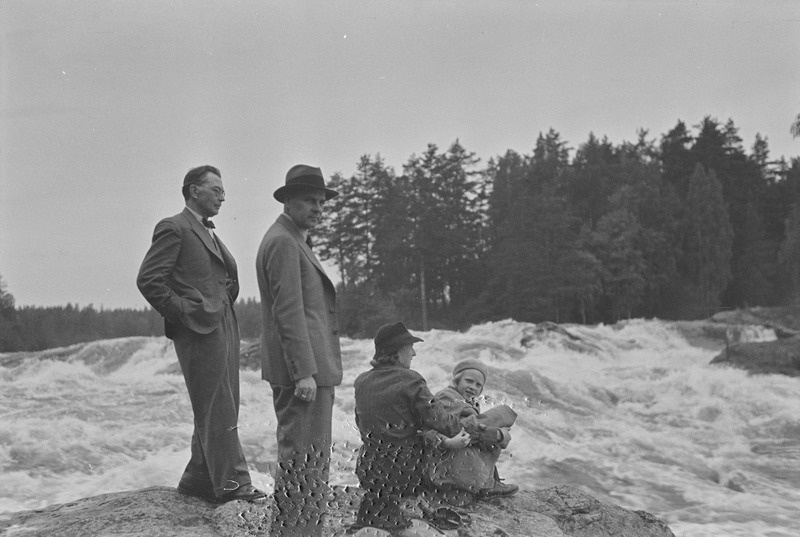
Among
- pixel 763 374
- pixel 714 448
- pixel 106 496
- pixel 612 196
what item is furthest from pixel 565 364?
pixel 106 496

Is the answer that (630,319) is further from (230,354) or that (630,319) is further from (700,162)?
(230,354)

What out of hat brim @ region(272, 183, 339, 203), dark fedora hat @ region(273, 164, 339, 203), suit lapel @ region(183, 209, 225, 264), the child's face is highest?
dark fedora hat @ region(273, 164, 339, 203)

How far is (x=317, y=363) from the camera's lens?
3576 millimetres

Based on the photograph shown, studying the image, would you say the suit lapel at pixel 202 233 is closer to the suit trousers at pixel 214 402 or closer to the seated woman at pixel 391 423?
the suit trousers at pixel 214 402

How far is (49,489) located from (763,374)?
15.5 metres

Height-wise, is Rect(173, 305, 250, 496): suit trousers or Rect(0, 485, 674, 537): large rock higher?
Rect(173, 305, 250, 496): suit trousers

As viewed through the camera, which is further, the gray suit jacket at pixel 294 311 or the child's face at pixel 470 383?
Result: the child's face at pixel 470 383

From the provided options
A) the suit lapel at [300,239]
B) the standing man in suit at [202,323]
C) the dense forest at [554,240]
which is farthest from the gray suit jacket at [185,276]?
the dense forest at [554,240]

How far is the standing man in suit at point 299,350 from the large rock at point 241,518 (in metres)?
0.16

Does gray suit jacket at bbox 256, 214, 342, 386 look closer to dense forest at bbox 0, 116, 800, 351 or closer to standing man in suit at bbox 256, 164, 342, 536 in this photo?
standing man in suit at bbox 256, 164, 342, 536

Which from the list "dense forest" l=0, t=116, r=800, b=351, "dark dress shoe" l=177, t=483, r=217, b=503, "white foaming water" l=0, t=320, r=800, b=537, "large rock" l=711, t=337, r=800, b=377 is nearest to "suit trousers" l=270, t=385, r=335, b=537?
"dark dress shoe" l=177, t=483, r=217, b=503

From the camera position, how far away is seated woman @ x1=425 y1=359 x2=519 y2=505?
3898 mm

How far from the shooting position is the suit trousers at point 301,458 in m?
3.45

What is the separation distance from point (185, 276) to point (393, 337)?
132 cm
